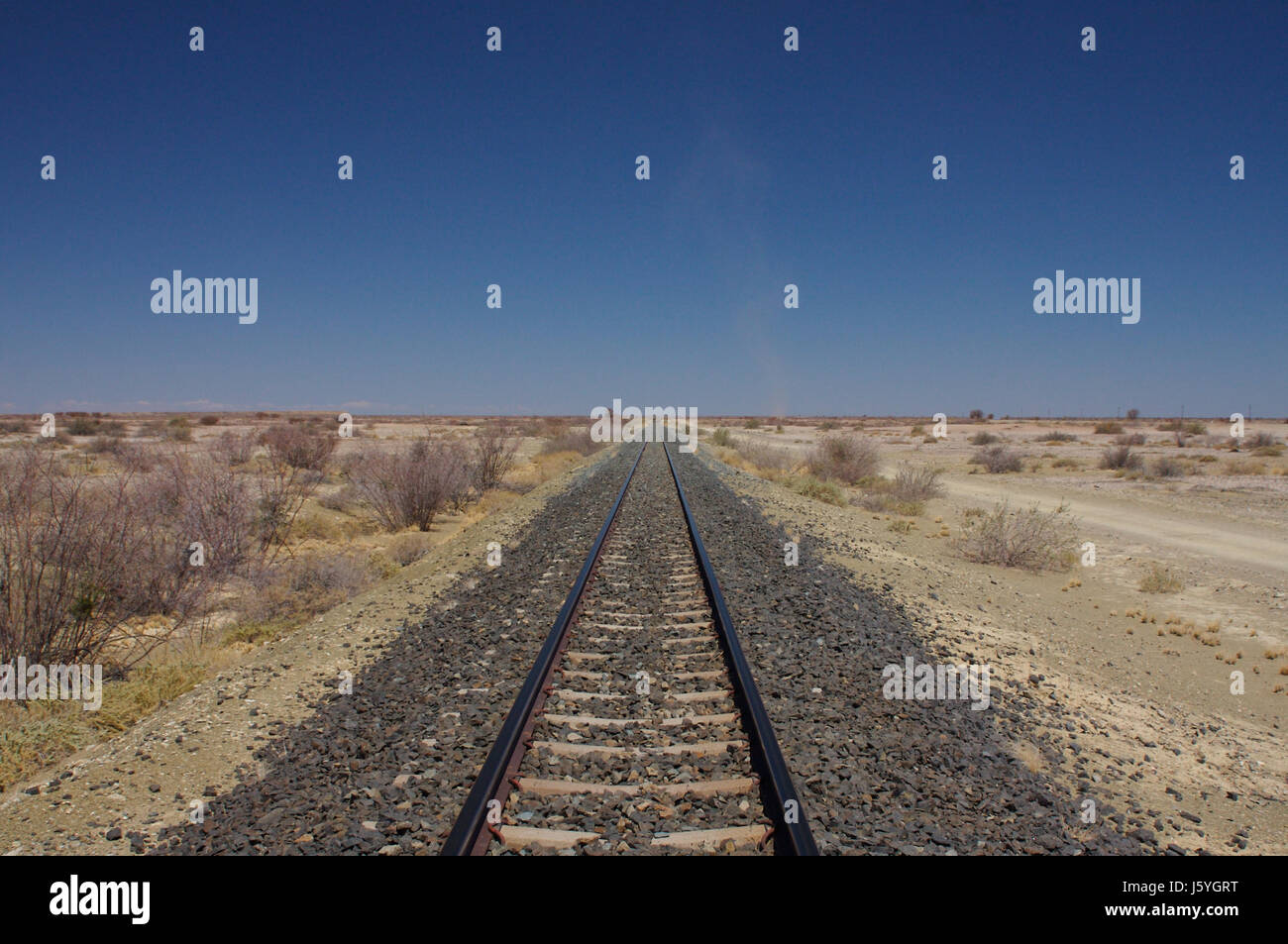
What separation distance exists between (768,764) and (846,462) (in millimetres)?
24444

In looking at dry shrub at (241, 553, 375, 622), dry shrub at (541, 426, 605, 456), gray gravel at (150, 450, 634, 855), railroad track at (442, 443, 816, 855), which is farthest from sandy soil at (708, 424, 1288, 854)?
dry shrub at (541, 426, 605, 456)

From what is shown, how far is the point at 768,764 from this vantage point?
406cm

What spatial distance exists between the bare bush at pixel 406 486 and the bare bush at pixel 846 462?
48.8ft

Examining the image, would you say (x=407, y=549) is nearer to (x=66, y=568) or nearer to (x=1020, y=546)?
(x=66, y=568)

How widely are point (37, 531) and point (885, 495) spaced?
20.0m

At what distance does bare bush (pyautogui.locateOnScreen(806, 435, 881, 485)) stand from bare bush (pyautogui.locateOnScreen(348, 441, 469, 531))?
14863 millimetres

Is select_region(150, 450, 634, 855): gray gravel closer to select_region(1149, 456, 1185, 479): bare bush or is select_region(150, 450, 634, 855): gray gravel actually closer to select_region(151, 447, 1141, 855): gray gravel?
select_region(151, 447, 1141, 855): gray gravel

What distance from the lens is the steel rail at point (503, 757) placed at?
3.41 metres

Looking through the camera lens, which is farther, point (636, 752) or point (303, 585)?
point (303, 585)

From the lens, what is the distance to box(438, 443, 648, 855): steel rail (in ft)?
11.2

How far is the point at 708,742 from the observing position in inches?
183

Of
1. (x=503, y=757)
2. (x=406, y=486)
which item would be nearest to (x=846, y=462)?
(x=406, y=486)
